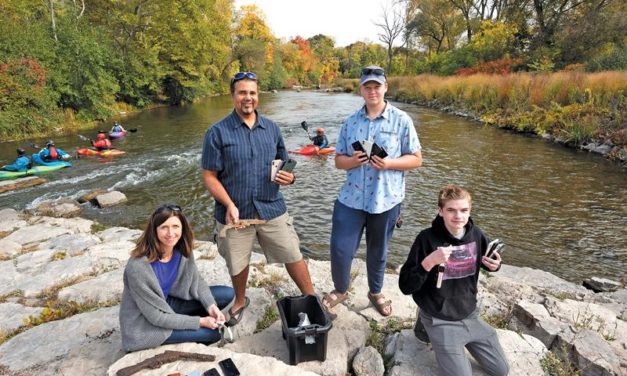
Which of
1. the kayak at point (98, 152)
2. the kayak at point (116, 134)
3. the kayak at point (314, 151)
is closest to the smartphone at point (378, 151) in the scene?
the kayak at point (314, 151)

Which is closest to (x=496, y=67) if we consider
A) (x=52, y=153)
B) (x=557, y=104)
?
(x=557, y=104)

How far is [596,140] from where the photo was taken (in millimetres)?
11320

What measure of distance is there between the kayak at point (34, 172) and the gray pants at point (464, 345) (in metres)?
11.1

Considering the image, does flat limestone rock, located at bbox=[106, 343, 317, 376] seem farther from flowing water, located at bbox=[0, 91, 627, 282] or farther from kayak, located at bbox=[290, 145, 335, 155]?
kayak, located at bbox=[290, 145, 335, 155]

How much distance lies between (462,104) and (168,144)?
51.0 ft

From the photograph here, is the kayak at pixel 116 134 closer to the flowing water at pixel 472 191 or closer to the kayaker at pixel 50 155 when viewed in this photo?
the flowing water at pixel 472 191

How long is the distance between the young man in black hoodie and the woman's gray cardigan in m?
1.67

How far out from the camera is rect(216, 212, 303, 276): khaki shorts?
2984mm

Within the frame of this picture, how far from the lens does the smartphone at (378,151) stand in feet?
9.09

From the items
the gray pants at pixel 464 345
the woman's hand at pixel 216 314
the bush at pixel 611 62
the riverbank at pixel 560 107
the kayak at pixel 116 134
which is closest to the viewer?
the gray pants at pixel 464 345

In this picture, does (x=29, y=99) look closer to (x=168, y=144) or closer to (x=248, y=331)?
(x=168, y=144)

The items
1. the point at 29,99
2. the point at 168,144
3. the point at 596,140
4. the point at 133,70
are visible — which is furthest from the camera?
the point at 133,70

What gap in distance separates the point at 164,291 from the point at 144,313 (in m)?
0.25

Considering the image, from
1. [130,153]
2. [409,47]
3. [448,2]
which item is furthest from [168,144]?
[409,47]
